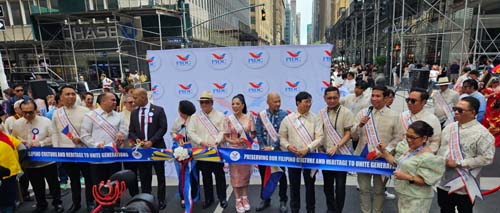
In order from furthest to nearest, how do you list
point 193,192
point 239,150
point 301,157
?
point 193,192 < point 239,150 < point 301,157

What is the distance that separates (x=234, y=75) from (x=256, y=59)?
0.48 metres

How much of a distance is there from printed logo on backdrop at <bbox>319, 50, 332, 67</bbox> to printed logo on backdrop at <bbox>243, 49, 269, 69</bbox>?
0.92 meters

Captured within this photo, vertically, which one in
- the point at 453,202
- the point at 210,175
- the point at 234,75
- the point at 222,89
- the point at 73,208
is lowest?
the point at 73,208

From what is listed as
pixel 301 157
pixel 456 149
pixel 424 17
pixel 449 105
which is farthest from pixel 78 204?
pixel 424 17

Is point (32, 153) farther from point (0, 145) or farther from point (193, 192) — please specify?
point (193, 192)

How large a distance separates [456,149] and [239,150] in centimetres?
226

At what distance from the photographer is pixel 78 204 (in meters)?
4.20

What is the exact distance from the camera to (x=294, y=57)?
5020 mm

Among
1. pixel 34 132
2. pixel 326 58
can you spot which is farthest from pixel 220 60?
pixel 34 132

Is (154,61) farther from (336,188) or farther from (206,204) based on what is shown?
(336,188)

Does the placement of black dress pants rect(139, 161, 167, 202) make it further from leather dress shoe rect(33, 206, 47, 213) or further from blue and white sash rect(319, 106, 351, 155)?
blue and white sash rect(319, 106, 351, 155)

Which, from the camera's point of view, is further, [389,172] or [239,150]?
[239,150]

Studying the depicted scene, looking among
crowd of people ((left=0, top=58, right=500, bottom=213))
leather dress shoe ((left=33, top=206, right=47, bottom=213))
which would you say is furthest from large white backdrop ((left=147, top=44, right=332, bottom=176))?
leather dress shoe ((left=33, top=206, right=47, bottom=213))

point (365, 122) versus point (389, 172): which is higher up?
point (365, 122)
